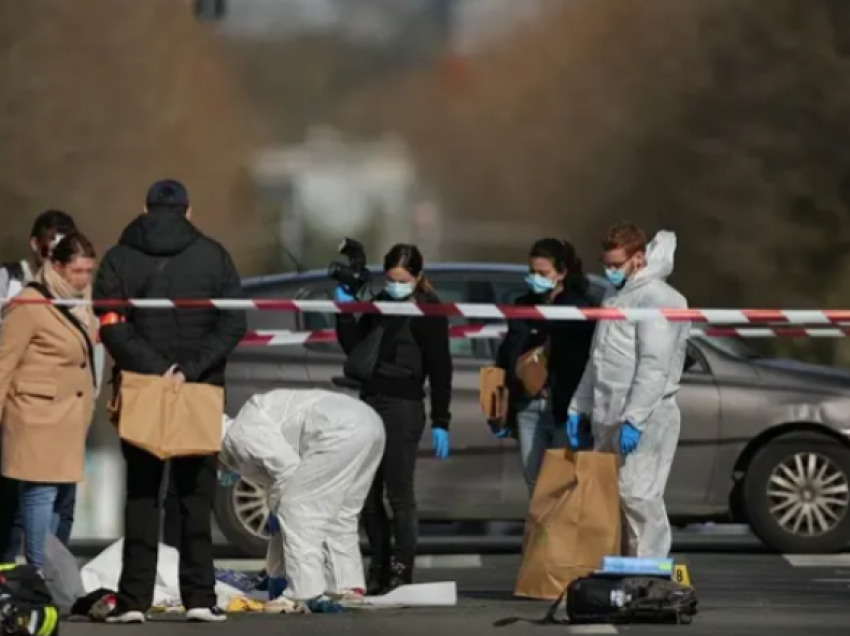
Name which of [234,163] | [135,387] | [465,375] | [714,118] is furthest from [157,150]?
[135,387]

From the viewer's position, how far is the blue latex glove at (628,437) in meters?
12.1

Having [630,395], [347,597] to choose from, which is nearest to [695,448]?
[630,395]

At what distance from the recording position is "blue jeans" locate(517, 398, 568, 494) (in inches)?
508

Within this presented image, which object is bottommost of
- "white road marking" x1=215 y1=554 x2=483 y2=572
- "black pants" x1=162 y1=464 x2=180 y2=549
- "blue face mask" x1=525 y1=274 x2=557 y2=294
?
"white road marking" x1=215 y1=554 x2=483 y2=572

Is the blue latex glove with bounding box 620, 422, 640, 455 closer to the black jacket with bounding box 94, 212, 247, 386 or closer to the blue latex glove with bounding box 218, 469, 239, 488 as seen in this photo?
the blue latex glove with bounding box 218, 469, 239, 488

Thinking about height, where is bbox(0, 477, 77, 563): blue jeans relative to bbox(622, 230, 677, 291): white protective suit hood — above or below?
below

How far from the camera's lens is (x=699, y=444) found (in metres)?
15.2

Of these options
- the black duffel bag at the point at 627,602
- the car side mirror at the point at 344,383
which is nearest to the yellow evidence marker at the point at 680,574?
the black duffel bag at the point at 627,602

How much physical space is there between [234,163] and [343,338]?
54641mm

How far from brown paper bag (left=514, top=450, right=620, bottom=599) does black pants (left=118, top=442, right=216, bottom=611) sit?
1773 mm

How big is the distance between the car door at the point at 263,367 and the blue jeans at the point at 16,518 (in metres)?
2.63

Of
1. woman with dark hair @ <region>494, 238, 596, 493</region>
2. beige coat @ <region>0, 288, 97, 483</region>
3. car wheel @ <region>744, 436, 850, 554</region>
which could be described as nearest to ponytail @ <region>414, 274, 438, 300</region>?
woman with dark hair @ <region>494, 238, 596, 493</region>

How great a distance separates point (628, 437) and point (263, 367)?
367cm

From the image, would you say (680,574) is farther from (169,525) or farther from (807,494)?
(169,525)
